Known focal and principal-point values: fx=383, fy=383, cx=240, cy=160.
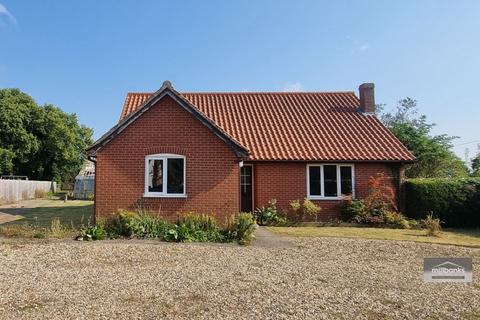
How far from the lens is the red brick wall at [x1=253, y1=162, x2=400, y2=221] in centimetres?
1725

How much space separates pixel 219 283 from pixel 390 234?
9.21 metres

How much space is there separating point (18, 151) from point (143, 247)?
39871 millimetres

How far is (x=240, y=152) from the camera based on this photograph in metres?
13.6

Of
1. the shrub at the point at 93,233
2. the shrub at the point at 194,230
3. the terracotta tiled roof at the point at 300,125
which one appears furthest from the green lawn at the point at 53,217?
the terracotta tiled roof at the point at 300,125

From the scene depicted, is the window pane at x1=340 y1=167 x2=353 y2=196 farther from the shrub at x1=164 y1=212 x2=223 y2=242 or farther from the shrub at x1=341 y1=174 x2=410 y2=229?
the shrub at x1=164 y1=212 x2=223 y2=242

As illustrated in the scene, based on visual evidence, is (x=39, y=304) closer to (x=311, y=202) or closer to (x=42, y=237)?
(x=42, y=237)

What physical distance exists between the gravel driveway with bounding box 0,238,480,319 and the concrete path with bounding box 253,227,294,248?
1.95 ft

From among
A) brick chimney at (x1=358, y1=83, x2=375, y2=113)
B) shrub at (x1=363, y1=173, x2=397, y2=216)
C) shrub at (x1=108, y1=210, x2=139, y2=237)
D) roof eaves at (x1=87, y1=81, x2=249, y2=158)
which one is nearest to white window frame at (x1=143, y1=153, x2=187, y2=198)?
shrub at (x1=108, y1=210, x2=139, y2=237)

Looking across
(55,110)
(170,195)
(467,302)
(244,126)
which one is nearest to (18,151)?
(55,110)

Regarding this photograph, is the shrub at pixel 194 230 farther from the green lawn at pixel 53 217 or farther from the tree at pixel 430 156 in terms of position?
the tree at pixel 430 156

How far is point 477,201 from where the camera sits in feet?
53.3

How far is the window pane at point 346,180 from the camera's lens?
17516 mm

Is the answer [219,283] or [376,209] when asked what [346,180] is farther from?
[219,283]

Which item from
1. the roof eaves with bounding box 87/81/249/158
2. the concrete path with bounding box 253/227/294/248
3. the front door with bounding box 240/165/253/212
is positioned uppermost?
the roof eaves with bounding box 87/81/249/158
